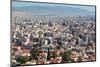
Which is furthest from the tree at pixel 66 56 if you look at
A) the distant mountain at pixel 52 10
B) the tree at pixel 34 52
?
the distant mountain at pixel 52 10

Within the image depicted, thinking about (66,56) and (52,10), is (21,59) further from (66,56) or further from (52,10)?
(52,10)

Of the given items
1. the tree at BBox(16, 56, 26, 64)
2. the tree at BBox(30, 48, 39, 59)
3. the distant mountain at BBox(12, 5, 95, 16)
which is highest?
the distant mountain at BBox(12, 5, 95, 16)

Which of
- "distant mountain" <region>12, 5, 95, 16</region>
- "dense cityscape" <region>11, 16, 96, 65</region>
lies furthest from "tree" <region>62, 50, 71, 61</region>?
"distant mountain" <region>12, 5, 95, 16</region>

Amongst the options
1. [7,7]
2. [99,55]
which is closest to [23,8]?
[7,7]

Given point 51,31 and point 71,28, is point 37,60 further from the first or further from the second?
point 71,28

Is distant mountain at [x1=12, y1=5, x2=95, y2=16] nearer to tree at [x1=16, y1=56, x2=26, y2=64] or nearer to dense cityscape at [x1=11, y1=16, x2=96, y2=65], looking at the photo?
dense cityscape at [x1=11, y1=16, x2=96, y2=65]
